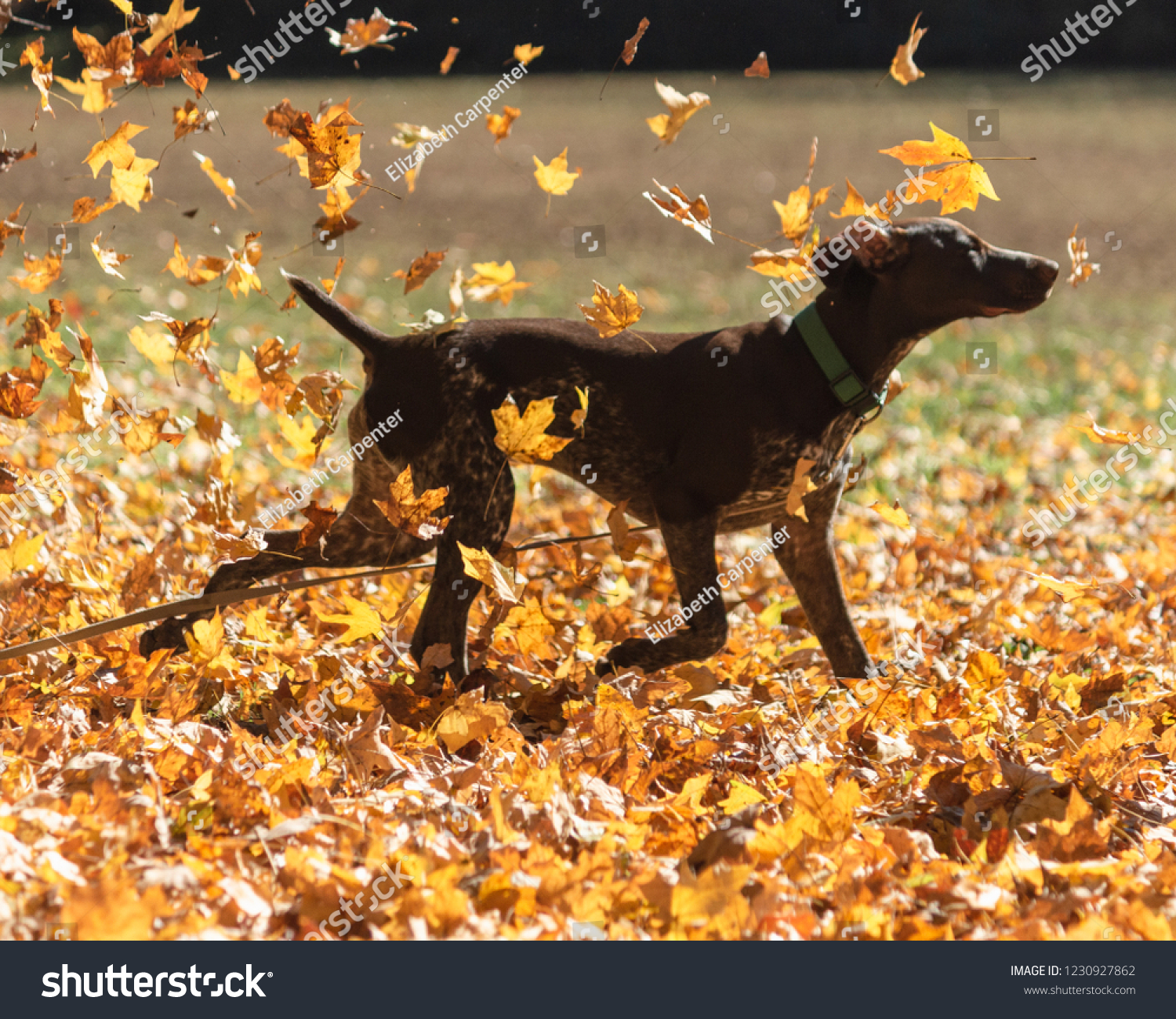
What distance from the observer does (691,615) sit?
4020mm

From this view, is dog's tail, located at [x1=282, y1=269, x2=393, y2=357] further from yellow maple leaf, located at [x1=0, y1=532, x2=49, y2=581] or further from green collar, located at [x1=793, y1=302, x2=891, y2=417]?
green collar, located at [x1=793, y1=302, x2=891, y2=417]

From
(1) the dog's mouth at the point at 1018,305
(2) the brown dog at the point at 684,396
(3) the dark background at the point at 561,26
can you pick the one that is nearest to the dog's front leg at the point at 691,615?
(2) the brown dog at the point at 684,396

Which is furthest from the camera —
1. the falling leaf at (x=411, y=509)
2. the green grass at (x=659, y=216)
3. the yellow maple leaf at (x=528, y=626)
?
the green grass at (x=659, y=216)

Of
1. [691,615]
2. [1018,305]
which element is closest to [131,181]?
[691,615]

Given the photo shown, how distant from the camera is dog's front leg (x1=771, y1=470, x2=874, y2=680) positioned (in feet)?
14.5

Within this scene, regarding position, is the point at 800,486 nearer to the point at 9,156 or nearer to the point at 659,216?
the point at 9,156

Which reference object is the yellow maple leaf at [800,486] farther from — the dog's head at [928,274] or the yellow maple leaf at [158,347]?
the yellow maple leaf at [158,347]

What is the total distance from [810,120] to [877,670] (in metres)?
28.7

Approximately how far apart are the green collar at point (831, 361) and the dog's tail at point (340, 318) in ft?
4.78

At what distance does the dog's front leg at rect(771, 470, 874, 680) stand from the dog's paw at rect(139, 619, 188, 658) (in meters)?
2.20

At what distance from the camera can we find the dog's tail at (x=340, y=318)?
161 inches

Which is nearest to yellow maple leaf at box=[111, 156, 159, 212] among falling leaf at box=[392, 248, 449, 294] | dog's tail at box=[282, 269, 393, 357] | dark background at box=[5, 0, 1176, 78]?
dark background at box=[5, 0, 1176, 78]
